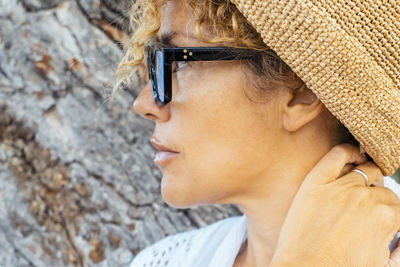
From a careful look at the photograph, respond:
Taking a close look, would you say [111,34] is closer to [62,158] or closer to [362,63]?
[62,158]

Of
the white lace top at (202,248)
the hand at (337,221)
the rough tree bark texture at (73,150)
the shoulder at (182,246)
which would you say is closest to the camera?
the hand at (337,221)

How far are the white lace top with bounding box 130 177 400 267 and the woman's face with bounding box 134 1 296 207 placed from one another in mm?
504

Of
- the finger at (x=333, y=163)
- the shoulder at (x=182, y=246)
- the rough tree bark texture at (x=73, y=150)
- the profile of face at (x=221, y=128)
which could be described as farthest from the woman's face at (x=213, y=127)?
the rough tree bark texture at (x=73, y=150)

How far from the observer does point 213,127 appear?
4.95 feet

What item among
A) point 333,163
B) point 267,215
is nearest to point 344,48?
point 333,163

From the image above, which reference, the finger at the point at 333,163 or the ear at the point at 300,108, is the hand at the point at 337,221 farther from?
the ear at the point at 300,108

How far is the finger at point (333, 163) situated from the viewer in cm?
149

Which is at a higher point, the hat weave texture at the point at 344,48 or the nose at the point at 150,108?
the hat weave texture at the point at 344,48

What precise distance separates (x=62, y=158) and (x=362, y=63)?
5.79ft

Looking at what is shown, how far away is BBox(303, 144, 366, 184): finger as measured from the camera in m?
1.49

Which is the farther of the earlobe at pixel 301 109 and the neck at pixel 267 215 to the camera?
the neck at pixel 267 215

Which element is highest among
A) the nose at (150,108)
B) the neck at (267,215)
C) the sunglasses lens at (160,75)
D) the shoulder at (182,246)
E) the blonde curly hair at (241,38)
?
the blonde curly hair at (241,38)

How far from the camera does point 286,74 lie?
1.46 metres

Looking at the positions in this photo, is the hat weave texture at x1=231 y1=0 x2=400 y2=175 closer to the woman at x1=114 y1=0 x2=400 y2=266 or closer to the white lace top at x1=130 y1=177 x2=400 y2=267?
the woman at x1=114 y1=0 x2=400 y2=266
